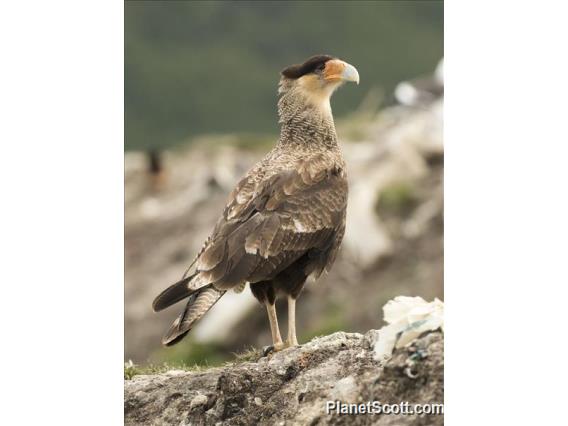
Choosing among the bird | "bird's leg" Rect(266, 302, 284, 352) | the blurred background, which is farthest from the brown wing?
the blurred background

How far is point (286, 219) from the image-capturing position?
35.1 feet

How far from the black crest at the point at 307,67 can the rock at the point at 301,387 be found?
2.71 m

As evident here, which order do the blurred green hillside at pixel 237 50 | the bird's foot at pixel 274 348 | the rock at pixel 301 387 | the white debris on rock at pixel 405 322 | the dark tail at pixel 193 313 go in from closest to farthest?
the rock at pixel 301 387
the white debris on rock at pixel 405 322
the dark tail at pixel 193 313
the bird's foot at pixel 274 348
the blurred green hillside at pixel 237 50

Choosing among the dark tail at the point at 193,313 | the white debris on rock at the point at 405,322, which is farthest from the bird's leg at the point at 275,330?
the white debris on rock at the point at 405,322

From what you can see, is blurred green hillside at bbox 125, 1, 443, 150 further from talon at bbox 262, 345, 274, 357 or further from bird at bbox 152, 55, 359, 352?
talon at bbox 262, 345, 274, 357

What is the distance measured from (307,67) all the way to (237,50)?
1618 mm

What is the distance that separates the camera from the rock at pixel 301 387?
31.0 feet

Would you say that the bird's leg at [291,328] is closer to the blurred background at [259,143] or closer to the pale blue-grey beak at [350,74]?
the pale blue-grey beak at [350,74]

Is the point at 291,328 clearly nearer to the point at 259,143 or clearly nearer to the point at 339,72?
the point at 339,72

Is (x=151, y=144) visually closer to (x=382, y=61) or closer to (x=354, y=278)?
(x=382, y=61)

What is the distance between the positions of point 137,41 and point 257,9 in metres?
1.28

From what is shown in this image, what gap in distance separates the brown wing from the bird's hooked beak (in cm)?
88

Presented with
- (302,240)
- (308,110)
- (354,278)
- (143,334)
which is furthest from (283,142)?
(354,278)

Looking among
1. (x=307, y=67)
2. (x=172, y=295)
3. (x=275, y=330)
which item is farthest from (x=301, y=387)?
(x=307, y=67)
